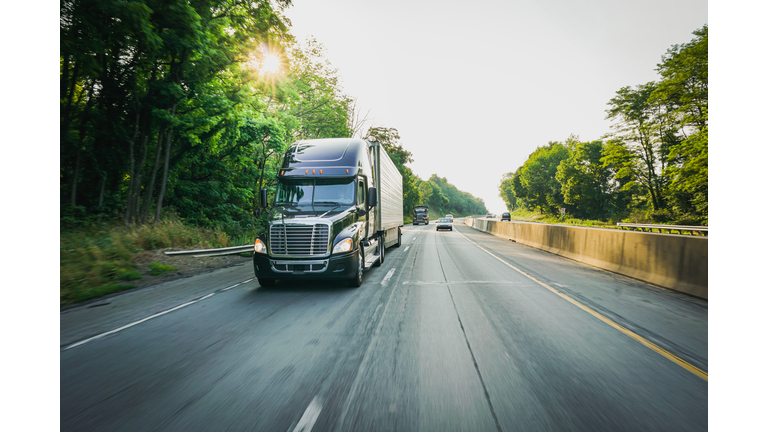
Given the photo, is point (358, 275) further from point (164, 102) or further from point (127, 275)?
point (164, 102)

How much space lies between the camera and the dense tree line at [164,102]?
975cm

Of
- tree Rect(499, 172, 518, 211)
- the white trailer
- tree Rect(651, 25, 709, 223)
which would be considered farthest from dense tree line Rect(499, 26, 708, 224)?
tree Rect(499, 172, 518, 211)

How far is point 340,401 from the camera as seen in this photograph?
3139 millimetres

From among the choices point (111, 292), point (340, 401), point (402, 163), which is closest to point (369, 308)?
point (340, 401)

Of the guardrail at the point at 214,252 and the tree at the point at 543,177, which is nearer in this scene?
the guardrail at the point at 214,252

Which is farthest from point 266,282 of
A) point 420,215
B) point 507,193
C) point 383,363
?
point 507,193

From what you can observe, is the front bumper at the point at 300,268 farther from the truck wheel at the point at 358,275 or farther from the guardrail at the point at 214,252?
the guardrail at the point at 214,252

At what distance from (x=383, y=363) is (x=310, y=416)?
1.24m

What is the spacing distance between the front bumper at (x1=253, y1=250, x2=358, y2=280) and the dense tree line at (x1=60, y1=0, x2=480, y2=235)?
179 centimetres

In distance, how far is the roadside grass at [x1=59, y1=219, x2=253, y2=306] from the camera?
304 inches

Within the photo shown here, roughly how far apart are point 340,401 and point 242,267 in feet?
32.0

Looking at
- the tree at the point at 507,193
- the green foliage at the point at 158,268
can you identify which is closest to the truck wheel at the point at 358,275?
the green foliage at the point at 158,268

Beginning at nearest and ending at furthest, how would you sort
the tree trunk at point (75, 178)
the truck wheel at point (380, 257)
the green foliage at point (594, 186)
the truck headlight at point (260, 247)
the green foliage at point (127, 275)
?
the truck headlight at point (260, 247) < the green foliage at point (127, 275) < the truck wheel at point (380, 257) < the tree trunk at point (75, 178) < the green foliage at point (594, 186)

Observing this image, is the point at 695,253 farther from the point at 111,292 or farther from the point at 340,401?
the point at 111,292
